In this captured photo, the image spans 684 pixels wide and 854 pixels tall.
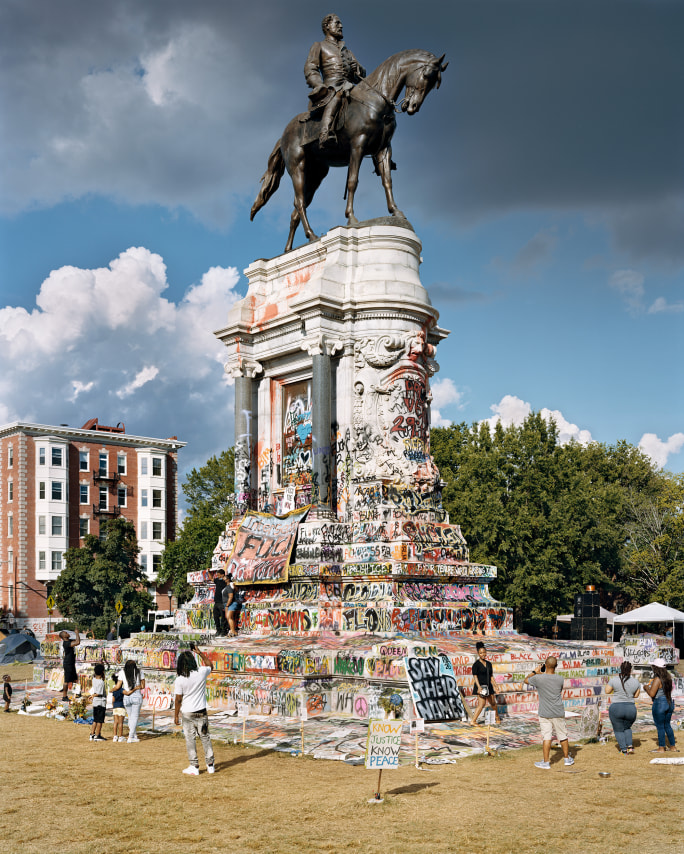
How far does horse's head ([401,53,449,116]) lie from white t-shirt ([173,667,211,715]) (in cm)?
2151

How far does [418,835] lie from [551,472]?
153 feet

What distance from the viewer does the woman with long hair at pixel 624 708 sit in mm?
17453

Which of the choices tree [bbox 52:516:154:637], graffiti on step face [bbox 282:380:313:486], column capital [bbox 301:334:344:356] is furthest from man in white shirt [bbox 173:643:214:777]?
tree [bbox 52:516:154:637]

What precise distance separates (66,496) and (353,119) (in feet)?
211

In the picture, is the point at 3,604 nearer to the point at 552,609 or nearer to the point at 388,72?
the point at 552,609

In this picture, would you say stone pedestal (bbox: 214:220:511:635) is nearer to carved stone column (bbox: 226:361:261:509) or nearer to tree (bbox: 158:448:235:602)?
carved stone column (bbox: 226:361:261:509)

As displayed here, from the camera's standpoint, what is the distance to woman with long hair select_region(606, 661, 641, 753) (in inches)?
687

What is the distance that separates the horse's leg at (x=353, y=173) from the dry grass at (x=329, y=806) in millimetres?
19315

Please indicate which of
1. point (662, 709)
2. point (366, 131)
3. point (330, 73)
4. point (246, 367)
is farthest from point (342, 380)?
point (662, 709)

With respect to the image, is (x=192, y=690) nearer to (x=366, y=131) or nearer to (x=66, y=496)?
(x=366, y=131)

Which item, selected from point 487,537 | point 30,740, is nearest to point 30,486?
point 487,537

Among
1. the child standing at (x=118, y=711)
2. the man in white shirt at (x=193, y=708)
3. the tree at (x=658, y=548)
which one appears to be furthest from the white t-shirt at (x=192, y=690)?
the tree at (x=658, y=548)

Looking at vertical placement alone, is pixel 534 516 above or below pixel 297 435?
below

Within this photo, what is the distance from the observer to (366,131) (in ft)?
103
